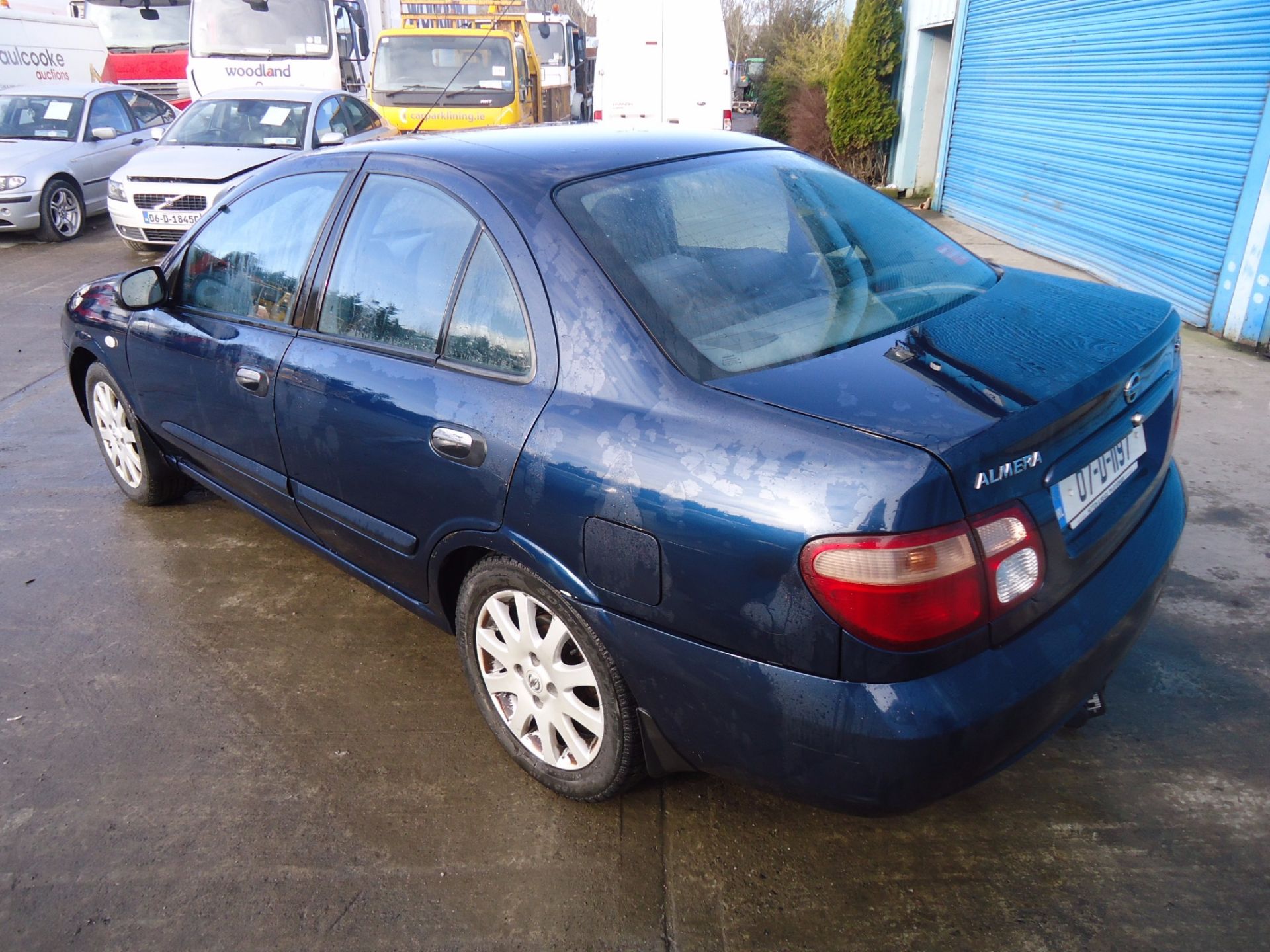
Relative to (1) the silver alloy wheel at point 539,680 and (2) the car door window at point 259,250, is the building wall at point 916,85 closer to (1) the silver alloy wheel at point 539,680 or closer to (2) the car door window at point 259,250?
(2) the car door window at point 259,250

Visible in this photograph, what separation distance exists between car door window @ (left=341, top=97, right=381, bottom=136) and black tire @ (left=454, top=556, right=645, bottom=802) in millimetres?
9973

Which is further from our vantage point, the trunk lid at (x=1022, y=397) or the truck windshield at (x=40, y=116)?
the truck windshield at (x=40, y=116)

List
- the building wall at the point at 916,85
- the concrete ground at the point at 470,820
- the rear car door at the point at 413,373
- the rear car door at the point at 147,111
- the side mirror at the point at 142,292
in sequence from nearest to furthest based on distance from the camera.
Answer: the concrete ground at the point at 470,820 → the rear car door at the point at 413,373 → the side mirror at the point at 142,292 → the rear car door at the point at 147,111 → the building wall at the point at 916,85

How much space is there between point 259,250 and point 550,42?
22682mm

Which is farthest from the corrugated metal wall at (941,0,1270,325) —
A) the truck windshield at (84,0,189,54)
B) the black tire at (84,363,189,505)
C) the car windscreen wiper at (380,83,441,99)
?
the truck windshield at (84,0,189,54)

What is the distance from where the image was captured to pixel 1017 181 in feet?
33.3

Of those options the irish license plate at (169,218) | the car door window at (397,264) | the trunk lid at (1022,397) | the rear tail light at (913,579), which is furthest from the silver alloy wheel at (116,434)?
the irish license plate at (169,218)

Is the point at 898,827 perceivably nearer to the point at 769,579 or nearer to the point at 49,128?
the point at 769,579

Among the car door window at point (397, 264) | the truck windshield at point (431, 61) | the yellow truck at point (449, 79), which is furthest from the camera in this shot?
the truck windshield at point (431, 61)

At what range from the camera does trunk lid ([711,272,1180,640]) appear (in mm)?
1916

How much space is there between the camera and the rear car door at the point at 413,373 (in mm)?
2430

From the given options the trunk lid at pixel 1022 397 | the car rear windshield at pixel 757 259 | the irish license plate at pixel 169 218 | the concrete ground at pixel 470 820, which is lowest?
the concrete ground at pixel 470 820

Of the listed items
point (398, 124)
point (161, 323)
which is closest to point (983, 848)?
point (161, 323)

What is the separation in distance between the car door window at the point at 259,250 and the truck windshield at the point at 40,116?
33.7ft
